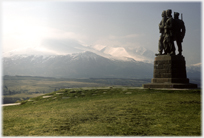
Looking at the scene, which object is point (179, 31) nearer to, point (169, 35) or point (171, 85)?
point (169, 35)

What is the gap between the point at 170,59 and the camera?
17297 mm

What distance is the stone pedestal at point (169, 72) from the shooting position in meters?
16.7

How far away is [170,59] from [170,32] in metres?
2.77

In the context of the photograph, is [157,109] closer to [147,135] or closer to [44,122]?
[147,135]

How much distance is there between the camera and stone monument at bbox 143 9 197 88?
1672cm

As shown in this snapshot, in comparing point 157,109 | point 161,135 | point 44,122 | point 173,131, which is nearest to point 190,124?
point 173,131

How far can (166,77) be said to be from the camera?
17.2 m

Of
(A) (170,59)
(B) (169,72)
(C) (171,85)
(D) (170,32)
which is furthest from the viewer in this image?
(D) (170,32)

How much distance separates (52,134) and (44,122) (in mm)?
1596

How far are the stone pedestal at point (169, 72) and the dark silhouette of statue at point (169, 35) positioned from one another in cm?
106

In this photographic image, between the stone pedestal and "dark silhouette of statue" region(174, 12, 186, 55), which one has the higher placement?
"dark silhouette of statue" region(174, 12, 186, 55)

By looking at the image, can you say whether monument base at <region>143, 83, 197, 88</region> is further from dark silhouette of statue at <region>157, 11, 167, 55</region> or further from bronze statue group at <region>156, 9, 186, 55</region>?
dark silhouette of statue at <region>157, 11, 167, 55</region>

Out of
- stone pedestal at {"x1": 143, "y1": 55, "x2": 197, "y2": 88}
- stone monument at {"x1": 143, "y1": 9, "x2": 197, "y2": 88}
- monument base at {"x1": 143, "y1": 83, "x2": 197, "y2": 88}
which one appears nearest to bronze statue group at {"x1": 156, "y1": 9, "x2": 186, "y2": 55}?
stone monument at {"x1": 143, "y1": 9, "x2": 197, "y2": 88}

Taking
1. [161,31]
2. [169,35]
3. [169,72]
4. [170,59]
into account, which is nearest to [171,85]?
[169,72]
